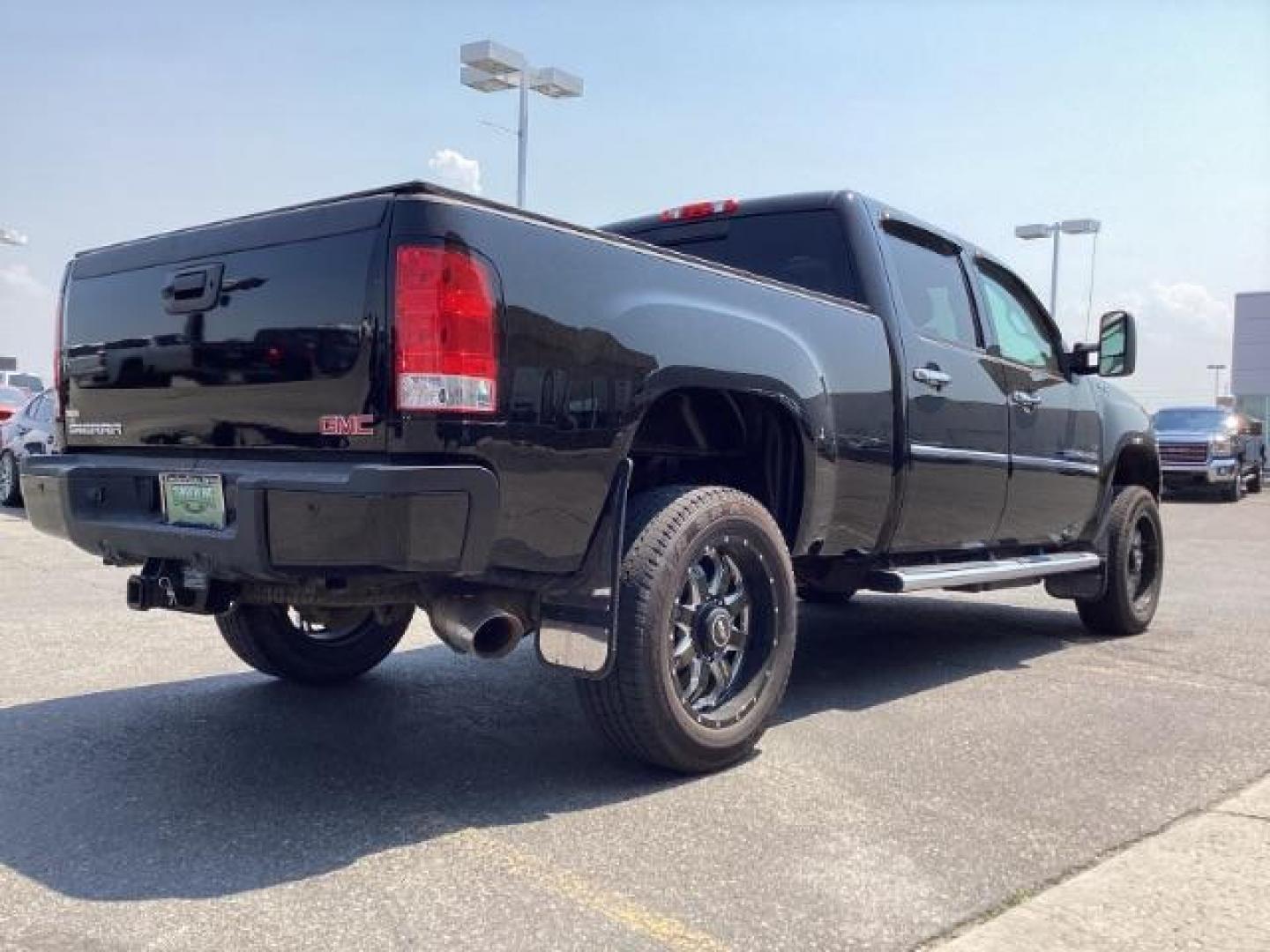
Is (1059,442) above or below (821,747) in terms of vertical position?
above

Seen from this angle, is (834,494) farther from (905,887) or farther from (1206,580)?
(1206,580)

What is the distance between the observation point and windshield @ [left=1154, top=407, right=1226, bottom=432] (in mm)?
20984

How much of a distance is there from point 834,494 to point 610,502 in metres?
1.16

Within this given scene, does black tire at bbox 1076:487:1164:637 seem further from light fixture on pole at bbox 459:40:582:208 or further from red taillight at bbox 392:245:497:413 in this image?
light fixture on pole at bbox 459:40:582:208

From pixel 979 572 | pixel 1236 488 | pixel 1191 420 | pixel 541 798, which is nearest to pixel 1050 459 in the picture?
pixel 979 572

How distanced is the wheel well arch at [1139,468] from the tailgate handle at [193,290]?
5.21 metres

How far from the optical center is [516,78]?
16219 mm

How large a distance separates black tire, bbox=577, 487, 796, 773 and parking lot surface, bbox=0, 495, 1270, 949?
0.57 feet

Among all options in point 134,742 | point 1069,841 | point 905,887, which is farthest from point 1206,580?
point 134,742

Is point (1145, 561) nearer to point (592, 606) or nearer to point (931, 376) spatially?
point (931, 376)

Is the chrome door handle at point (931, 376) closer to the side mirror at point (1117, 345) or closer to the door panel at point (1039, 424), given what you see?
the door panel at point (1039, 424)

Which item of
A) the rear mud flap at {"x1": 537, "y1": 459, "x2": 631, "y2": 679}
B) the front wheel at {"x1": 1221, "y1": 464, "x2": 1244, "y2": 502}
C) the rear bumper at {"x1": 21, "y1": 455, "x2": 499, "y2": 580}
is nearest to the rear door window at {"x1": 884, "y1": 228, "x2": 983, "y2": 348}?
the rear mud flap at {"x1": 537, "y1": 459, "x2": 631, "y2": 679}

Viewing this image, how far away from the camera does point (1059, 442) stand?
588 centimetres

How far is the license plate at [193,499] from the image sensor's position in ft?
10.1
